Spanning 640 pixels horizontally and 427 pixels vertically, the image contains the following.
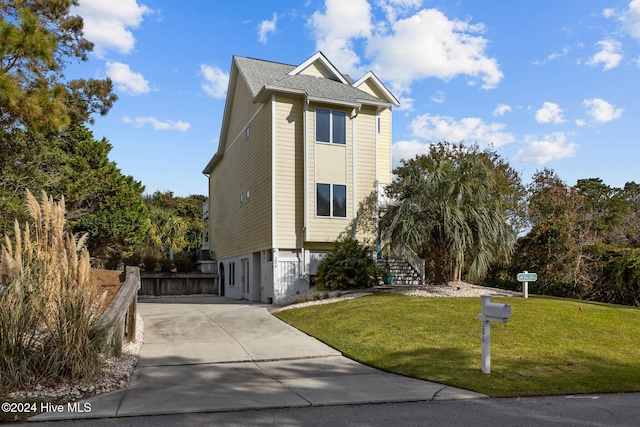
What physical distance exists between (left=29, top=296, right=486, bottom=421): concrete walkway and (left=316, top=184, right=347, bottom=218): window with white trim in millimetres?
7888

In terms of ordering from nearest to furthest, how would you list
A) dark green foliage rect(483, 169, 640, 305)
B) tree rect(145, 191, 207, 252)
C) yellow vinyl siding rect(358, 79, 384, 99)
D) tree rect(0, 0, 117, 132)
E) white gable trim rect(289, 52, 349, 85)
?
1. tree rect(0, 0, 117, 132)
2. dark green foliage rect(483, 169, 640, 305)
3. white gable trim rect(289, 52, 349, 85)
4. yellow vinyl siding rect(358, 79, 384, 99)
5. tree rect(145, 191, 207, 252)

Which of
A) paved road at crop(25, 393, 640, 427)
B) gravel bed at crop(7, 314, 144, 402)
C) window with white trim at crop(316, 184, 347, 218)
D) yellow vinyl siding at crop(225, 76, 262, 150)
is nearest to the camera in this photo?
paved road at crop(25, 393, 640, 427)

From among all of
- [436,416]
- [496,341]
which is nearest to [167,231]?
[496,341]

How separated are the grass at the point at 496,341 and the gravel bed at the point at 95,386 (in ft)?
12.9

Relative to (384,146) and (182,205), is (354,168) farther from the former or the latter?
(182,205)

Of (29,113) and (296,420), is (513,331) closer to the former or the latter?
(296,420)

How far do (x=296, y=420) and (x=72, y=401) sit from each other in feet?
8.83

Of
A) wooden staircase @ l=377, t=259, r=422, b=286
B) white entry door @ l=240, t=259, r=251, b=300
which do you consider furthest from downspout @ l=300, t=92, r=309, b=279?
white entry door @ l=240, t=259, r=251, b=300

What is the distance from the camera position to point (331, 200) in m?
19.4

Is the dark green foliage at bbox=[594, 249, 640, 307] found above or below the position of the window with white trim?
below

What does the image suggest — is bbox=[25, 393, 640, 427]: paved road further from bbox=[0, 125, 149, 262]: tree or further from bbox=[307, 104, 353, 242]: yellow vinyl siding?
bbox=[0, 125, 149, 262]: tree

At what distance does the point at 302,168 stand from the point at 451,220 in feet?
20.9

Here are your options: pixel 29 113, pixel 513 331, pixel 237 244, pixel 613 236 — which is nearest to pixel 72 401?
pixel 29 113

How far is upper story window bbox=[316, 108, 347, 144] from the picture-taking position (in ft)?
64.1
